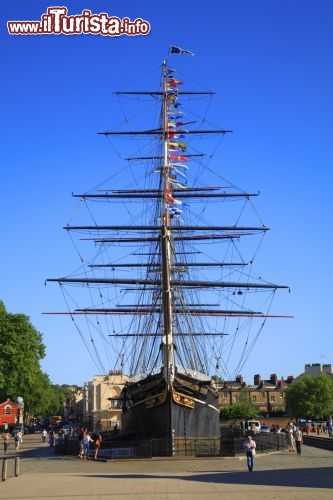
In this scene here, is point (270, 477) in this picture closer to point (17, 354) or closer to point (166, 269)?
point (166, 269)

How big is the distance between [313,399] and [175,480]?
69891 millimetres

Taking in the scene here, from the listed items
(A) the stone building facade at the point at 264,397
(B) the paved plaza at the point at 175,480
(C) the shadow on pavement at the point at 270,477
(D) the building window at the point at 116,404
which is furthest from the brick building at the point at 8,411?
(C) the shadow on pavement at the point at 270,477

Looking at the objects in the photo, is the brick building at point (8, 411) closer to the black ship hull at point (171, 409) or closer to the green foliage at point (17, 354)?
the green foliage at point (17, 354)

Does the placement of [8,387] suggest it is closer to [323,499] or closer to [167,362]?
[167,362]

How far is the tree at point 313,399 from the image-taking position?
3376 inches

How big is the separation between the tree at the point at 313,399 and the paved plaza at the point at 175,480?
58600 millimetres

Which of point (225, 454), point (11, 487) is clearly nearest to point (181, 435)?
point (225, 454)

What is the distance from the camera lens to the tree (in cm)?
8575

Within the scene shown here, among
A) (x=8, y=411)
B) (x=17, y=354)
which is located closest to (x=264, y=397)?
(x=8, y=411)

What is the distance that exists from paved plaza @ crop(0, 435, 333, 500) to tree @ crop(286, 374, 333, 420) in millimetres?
58600

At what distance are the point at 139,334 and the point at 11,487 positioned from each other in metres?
24.8

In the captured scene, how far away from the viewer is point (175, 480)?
1969 centimetres

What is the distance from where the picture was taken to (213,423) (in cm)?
3594

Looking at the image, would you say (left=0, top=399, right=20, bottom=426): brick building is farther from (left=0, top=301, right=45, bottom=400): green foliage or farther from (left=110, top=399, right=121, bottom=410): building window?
(left=110, top=399, right=121, bottom=410): building window
